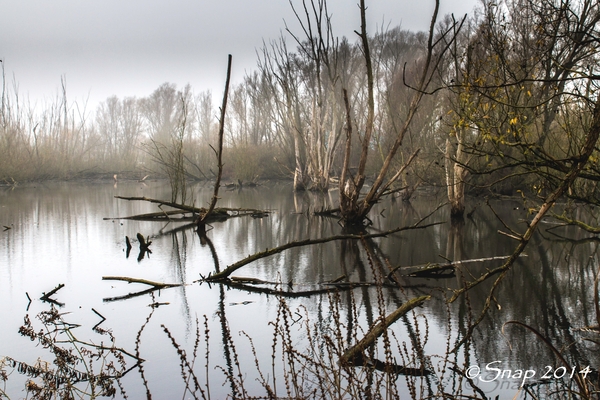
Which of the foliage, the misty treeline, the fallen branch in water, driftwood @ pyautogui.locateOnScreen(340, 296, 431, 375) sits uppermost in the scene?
the misty treeline

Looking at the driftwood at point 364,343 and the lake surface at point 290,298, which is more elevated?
the driftwood at point 364,343

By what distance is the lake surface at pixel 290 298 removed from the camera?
446cm

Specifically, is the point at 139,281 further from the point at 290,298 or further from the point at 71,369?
the point at 71,369

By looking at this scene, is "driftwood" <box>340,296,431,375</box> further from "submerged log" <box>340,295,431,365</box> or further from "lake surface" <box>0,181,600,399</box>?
"lake surface" <box>0,181,600,399</box>

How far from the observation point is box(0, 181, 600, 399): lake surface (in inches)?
176

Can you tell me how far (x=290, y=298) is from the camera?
7.04 m

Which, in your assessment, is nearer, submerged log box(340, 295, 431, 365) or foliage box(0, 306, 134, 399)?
submerged log box(340, 295, 431, 365)

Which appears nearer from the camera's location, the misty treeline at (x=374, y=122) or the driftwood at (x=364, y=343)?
the driftwood at (x=364, y=343)

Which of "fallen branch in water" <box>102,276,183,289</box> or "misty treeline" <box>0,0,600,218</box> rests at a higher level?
"misty treeline" <box>0,0,600,218</box>

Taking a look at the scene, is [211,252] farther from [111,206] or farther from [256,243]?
[111,206]

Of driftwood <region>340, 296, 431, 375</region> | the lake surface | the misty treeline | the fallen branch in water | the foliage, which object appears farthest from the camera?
the misty treeline

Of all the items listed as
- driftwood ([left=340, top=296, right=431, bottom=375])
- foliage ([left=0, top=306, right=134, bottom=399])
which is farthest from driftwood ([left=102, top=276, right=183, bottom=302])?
driftwood ([left=340, top=296, right=431, bottom=375])

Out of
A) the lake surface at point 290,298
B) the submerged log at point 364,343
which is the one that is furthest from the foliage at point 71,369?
the submerged log at point 364,343

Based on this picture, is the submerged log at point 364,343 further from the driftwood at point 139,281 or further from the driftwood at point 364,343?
the driftwood at point 139,281
